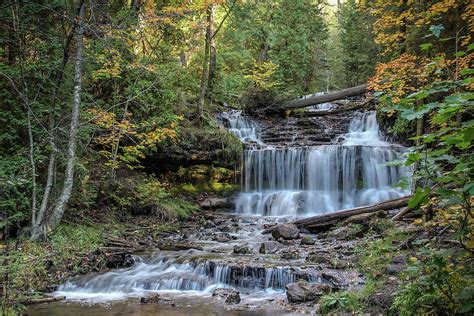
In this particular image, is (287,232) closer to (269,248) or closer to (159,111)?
(269,248)

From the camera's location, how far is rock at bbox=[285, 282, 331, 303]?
5.86 m

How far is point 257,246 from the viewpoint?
30.1 ft

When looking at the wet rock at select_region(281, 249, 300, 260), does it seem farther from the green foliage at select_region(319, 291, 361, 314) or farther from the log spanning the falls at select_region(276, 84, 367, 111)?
the log spanning the falls at select_region(276, 84, 367, 111)

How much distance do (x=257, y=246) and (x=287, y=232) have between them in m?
0.92

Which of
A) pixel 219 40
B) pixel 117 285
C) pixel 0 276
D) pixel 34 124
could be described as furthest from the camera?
pixel 219 40

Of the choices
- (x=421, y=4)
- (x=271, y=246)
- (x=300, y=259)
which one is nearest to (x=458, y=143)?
(x=300, y=259)

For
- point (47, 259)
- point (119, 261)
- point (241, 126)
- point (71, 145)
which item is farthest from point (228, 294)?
point (241, 126)

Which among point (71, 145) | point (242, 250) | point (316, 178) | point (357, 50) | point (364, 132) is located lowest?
point (242, 250)

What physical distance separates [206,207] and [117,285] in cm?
677

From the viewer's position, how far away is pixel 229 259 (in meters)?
7.84

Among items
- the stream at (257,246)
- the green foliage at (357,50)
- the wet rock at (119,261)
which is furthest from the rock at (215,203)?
the green foliage at (357,50)

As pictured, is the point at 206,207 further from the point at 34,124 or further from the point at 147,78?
the point at 34,124

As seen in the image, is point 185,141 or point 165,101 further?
point 185,141

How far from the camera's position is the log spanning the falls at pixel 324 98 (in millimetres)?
17906
